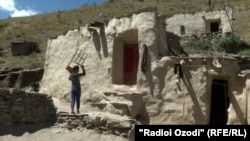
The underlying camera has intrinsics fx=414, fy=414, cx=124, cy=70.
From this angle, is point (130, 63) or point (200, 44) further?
point (200, 44)

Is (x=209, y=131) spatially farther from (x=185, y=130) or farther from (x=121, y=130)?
(x=121, y=130)

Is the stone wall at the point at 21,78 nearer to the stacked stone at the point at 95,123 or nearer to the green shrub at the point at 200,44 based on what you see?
the stacked stone at the point at 95,123

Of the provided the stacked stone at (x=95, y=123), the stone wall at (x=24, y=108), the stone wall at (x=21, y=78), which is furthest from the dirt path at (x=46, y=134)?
the stone wall at (x=21, y=78)

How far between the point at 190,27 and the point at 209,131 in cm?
1680

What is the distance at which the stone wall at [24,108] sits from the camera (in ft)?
39.9

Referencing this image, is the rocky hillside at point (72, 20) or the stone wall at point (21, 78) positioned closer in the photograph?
the stone wall at point (21, 78)

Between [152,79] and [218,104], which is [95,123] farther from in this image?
[218,104]

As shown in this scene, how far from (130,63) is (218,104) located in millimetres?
3577

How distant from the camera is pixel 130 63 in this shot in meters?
15.7

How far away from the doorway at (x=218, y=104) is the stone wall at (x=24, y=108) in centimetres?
565

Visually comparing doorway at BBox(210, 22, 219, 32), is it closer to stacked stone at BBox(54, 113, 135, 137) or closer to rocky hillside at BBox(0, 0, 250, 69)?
rocky hillside at BBox(0, 0, 250, 69)

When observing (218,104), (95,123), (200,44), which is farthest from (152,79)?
(200,44)

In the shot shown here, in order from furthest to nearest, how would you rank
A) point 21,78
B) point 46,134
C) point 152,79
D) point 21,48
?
point 21,48, point 21,78, point 152,79, point 46,134

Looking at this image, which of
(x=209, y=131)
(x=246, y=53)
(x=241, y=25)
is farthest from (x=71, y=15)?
(x=209, y=131)
